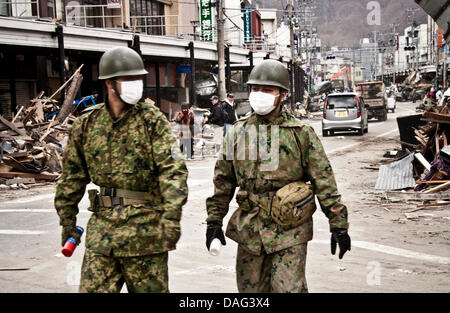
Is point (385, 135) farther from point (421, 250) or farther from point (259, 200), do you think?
point (259, 200)

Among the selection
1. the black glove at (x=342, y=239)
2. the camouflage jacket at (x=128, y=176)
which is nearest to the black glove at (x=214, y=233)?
the camouflage jacket at (x=128, y=176)

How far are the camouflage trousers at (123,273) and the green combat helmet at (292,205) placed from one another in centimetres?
83

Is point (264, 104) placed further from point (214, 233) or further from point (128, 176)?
point (128, 176)

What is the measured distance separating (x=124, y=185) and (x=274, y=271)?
43.1 inches

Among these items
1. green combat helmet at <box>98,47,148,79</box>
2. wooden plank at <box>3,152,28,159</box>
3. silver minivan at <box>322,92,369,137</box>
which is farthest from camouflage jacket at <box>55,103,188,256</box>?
silver minivan at <box>322,92,369,137</box>

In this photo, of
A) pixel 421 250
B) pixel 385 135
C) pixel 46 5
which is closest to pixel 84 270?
pixel 421 250

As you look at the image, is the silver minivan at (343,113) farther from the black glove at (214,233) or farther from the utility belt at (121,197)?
the utility belt at (121,197)

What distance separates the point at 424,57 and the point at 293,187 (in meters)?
138

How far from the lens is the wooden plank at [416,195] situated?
10812 mm

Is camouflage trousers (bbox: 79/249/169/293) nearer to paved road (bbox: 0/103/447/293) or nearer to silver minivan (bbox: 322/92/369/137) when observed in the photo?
paved road (bbox: 0/103/447/293)

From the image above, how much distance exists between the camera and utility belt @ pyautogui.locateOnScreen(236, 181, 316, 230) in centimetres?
410

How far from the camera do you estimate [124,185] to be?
3.92 meters

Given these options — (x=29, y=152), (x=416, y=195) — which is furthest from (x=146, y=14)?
(x=416, y=195)

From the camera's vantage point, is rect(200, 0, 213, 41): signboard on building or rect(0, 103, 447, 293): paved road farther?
rect(200, 0, 213, 41): signboard on building
